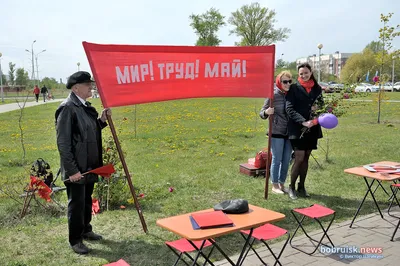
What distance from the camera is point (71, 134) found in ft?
13.7

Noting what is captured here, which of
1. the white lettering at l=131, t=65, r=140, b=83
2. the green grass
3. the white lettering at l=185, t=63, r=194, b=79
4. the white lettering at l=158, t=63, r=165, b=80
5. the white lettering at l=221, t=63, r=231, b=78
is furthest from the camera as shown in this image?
the white lettering at l=221, t=63, r=231, b=78

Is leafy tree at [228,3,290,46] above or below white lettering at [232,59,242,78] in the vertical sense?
above

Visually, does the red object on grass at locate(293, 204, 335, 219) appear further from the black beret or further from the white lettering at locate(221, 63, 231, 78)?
the black beret

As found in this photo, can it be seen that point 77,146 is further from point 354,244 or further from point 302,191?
point 302,191

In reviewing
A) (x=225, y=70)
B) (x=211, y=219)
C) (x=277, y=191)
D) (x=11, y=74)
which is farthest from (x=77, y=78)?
(x=11, y=74)

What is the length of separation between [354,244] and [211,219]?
7.36 feet

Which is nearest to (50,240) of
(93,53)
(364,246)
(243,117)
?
(93,53)

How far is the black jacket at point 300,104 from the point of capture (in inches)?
236

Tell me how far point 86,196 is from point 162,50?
6.55 ft

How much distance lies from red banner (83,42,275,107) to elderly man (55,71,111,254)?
0.24 meters

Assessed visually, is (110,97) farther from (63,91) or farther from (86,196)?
(63,91)

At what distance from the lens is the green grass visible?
445 centimetres

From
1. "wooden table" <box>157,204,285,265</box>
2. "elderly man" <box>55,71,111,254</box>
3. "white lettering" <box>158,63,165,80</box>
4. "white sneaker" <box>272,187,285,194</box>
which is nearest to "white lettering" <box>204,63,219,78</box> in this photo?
"white lettering" <box>158,63,165,80</box>

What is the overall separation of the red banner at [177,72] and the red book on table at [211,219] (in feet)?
A: 6.43
